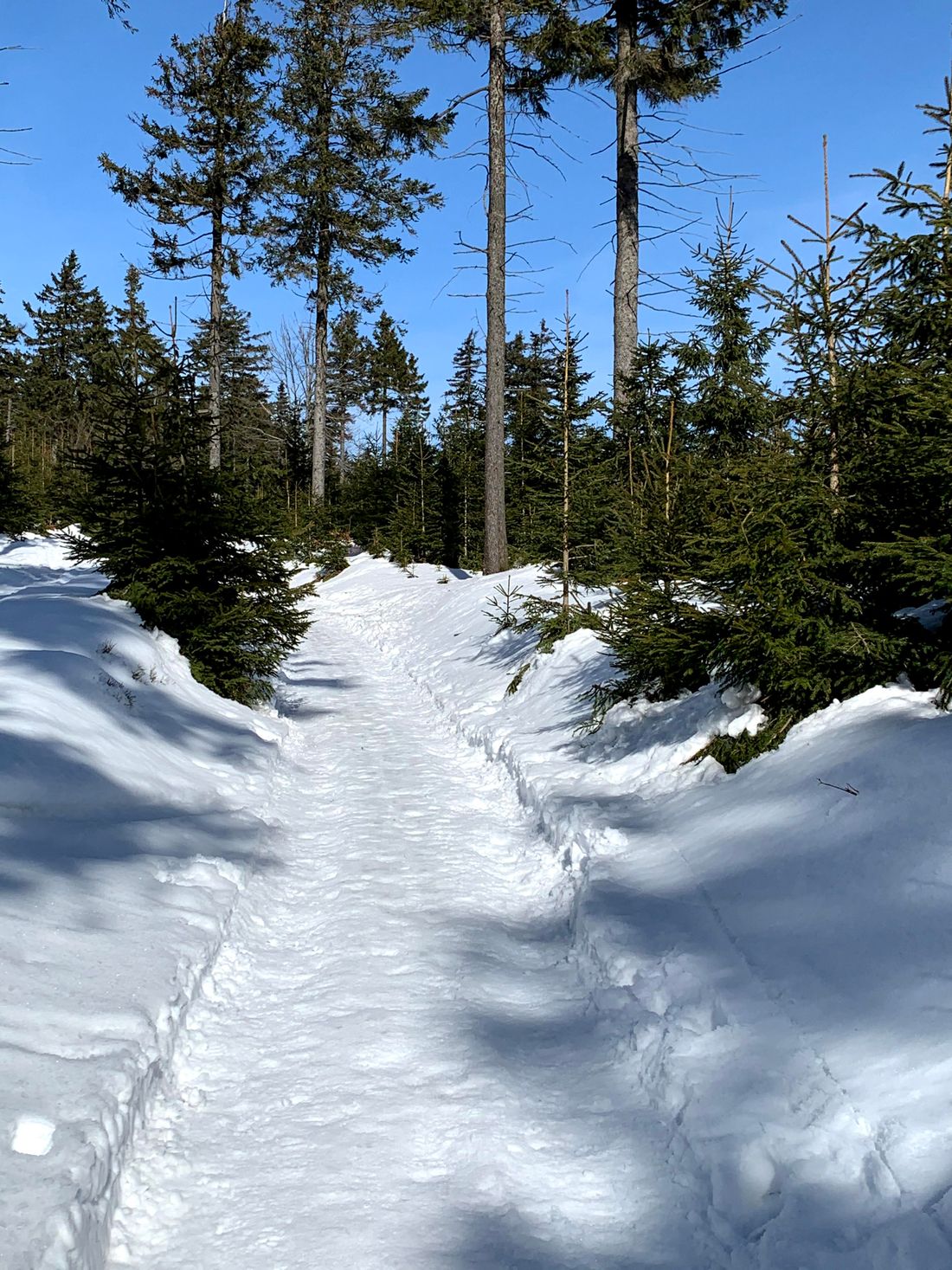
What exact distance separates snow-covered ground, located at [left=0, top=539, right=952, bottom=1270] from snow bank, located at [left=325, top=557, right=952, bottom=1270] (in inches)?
0.6

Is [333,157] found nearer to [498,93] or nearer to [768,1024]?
[498,93]

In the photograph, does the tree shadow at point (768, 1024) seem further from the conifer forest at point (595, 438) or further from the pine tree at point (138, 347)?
the pine tree at point (138, 347)

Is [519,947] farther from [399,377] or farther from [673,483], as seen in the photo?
[399,377]

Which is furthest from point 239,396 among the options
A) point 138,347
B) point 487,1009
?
point 487,1009

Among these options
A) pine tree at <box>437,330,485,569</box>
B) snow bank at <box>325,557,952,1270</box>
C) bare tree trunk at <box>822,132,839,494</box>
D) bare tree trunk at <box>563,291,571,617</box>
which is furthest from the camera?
pine tree at <box>437,330,485,569</box>

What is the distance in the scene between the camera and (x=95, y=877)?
476 cm

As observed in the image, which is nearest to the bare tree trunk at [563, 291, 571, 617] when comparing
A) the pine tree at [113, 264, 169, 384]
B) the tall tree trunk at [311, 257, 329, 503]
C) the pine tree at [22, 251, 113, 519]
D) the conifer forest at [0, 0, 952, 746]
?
the conifer forest at [0, 0, 952, 746]

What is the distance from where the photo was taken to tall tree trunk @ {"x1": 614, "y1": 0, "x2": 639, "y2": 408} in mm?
16750

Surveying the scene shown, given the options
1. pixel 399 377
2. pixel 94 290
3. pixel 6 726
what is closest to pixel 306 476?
pixel 399 377

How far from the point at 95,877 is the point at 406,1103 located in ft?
8.00

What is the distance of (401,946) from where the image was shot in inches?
186

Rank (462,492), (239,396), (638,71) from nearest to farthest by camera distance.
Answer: (638,71), (462,492), (239,396)

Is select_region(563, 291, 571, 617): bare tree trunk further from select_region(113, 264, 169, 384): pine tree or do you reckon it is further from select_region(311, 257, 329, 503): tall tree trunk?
select_region(311, 257, 329, 503): tall tree trunk

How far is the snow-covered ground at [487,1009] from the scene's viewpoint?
268cm
